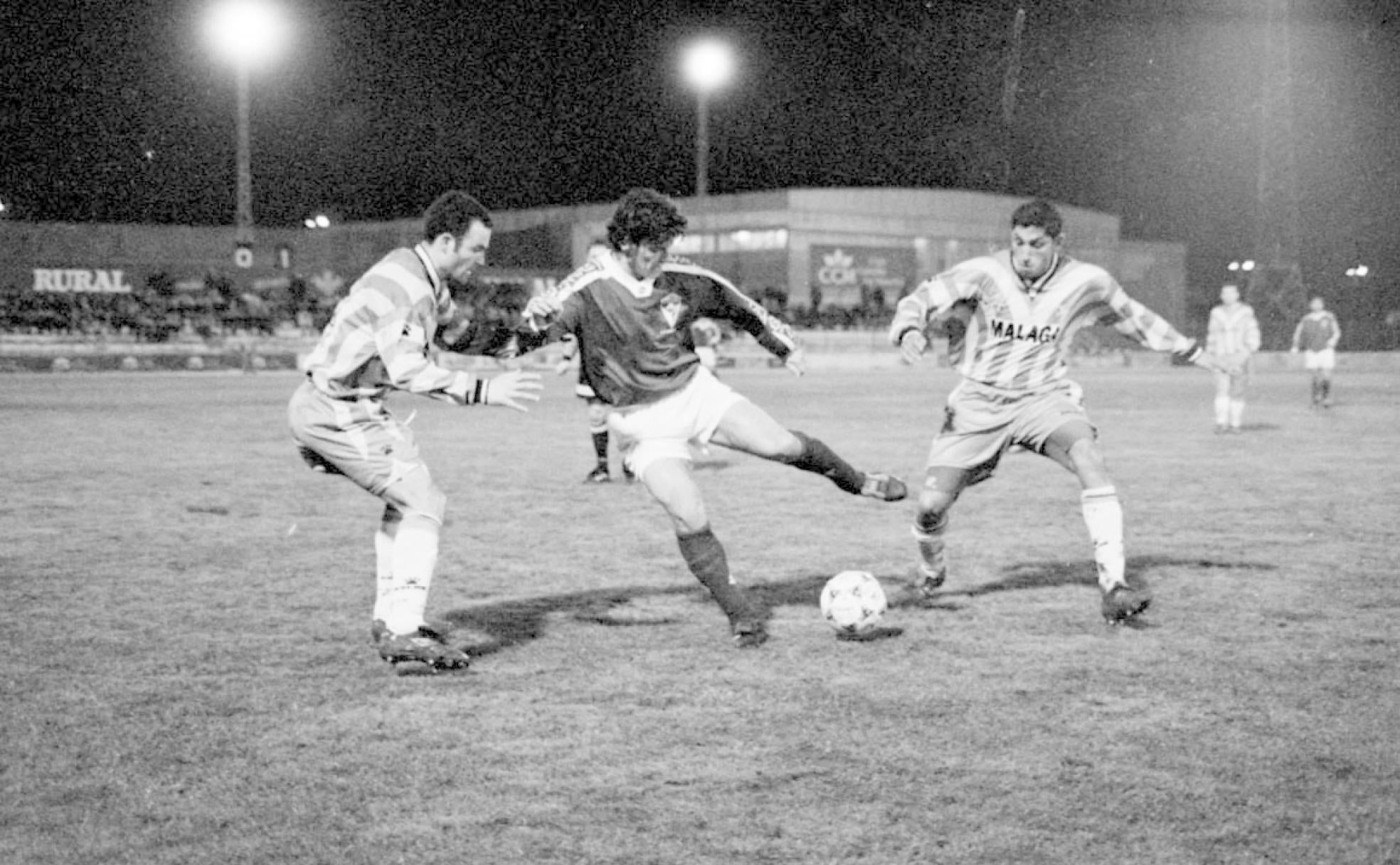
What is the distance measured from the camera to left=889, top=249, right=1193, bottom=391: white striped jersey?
23.9 ft

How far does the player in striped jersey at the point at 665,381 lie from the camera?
6.48m

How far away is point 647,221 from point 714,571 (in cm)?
166

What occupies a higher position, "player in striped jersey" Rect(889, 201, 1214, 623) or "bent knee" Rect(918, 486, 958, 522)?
"player in striped jersey" Rect(889, 201, 1214, 623)

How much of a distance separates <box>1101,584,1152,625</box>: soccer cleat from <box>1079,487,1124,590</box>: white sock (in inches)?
5.4

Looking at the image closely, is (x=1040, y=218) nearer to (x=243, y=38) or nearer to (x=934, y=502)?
(x=934, y=502)

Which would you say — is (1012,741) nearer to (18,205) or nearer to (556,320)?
(556,320)

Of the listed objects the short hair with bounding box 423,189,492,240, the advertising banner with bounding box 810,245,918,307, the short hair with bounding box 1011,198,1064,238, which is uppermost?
the advertising banner with bounding box 810,245,918,307

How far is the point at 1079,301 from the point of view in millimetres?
7301

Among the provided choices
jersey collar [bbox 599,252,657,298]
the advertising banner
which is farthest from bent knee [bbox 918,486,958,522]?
the advertising banner

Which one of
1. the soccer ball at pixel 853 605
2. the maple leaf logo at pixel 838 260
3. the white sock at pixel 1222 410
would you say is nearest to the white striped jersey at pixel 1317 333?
the white sock at pixel 1222 410

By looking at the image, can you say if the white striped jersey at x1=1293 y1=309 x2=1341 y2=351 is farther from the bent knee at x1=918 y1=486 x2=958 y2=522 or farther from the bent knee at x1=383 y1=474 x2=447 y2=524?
the bent knee at x1=383 y1=474 x2=447 y2=524

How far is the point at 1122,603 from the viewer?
22.3 feet

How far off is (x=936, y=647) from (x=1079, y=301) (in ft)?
6.79

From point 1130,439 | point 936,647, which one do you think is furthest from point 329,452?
point 1130,439
